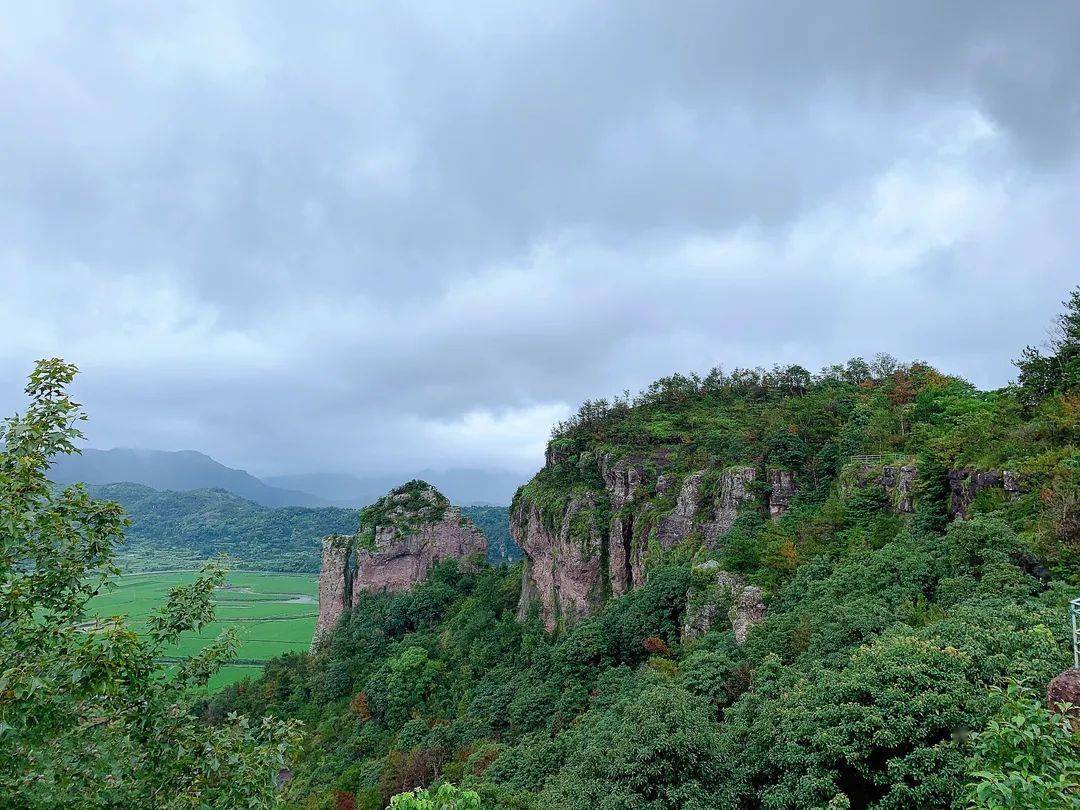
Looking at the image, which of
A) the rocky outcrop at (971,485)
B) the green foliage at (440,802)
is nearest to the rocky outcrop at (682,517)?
the rocky outcrop at (971,485)

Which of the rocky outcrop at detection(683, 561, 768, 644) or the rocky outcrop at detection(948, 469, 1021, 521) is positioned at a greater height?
the rocky outcrop at detection(948, 469, 1021, 521)

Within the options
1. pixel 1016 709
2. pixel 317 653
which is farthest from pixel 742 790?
pixel 317 653

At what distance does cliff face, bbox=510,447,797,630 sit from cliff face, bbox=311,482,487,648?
19841 mm

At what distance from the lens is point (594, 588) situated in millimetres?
44312

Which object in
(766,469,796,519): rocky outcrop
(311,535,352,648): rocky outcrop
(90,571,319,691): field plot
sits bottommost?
(90,571,319,691): field plot

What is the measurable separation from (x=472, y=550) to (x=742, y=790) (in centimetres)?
6529

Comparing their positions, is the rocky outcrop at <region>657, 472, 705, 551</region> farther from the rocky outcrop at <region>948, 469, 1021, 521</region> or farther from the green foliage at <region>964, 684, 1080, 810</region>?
the green foliage at <region>964, 684, 1080, 810</region>

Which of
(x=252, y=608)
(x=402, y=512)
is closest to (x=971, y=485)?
(x=402, y=512)

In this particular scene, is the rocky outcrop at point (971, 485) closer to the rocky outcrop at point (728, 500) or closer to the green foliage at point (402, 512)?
the rocky outcrop at point (728, 500)

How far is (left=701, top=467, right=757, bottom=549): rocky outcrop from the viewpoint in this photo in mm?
35938

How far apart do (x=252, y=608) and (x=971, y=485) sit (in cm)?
13241

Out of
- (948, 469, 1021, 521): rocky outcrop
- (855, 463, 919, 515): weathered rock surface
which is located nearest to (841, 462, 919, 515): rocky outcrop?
(855, 463, 919, 515): weathered rock surface

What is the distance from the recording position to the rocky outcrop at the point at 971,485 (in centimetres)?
1935

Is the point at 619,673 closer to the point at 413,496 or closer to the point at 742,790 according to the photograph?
the point at 742,790
